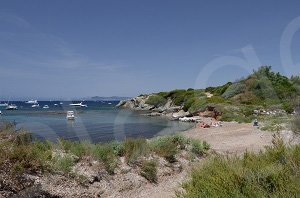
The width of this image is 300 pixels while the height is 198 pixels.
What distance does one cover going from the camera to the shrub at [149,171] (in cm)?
1098

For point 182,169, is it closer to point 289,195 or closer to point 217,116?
point 289,195

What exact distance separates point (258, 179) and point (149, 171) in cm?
573

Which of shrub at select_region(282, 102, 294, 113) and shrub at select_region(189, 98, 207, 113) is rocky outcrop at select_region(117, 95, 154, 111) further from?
shrub at select_region(282, 102, 294, 113)

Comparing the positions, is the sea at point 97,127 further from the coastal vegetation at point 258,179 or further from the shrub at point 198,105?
the coastal vegetation at point 258,179

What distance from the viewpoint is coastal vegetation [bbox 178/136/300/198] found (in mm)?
5367

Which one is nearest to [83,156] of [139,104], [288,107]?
[288,107]

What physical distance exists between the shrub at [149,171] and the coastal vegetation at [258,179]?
12.7 feet

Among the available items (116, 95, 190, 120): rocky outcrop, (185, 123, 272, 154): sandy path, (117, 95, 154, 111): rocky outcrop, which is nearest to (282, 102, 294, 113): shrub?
(185, 123, 272, 154): sandy path

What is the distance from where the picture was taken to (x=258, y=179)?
229 inches

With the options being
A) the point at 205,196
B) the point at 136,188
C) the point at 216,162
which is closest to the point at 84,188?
the point at 136,188

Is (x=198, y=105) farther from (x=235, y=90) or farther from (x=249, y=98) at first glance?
(x=235, y=90)

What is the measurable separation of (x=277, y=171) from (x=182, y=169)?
6.81m

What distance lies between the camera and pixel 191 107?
5856cm

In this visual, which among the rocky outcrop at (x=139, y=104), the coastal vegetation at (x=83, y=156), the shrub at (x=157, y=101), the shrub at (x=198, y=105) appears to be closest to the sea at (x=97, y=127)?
the coastal vegetation at (x=83, y=156)
